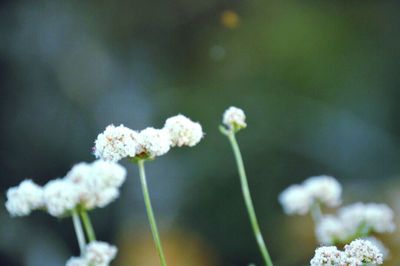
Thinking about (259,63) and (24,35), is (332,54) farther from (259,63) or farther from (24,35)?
(24,35)

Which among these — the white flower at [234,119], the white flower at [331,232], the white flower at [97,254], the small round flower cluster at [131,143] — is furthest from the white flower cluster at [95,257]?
the white flower at [331,232]

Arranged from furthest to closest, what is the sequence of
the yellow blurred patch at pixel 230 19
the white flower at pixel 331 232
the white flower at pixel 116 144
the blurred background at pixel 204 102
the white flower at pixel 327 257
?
the yellow blurred patch at pixel 230 19
the blurred background at pixel 204 102
the white flower at pixel 331 232
the white flower at pixel 116 144
the white flower at pixel 327 257

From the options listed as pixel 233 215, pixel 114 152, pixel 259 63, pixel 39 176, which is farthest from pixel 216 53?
pixel 114 152

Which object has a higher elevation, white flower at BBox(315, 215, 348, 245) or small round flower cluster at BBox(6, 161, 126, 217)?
small round flower cluster at BBox(6, 161, 126, 217)

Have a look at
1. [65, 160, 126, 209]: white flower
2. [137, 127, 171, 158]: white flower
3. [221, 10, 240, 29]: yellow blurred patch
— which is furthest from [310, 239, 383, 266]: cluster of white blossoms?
[221, 10, 240, 29]: yellow blurred patch

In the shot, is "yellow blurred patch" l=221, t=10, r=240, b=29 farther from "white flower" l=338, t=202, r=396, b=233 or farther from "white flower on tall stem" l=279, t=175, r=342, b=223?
"white flower" l=338, t=202, r=396, b=233

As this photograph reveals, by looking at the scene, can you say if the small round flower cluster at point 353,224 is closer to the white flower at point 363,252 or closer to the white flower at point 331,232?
the white flower at point 331,232
